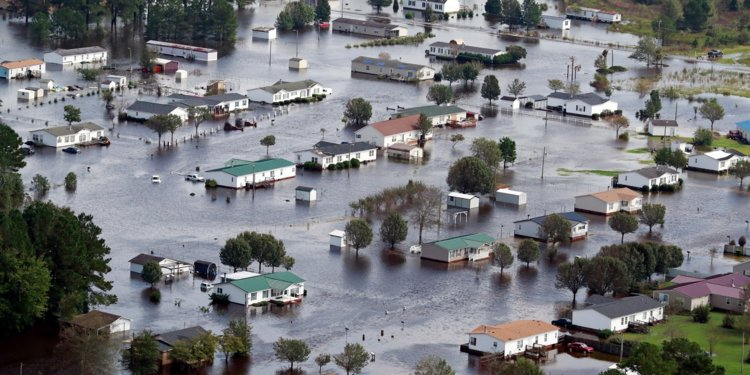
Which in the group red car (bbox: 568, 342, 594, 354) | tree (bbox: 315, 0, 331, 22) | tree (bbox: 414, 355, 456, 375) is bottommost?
red car (bbox: 568, 342, 594, 354)

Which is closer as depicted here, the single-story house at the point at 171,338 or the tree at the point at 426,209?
the single-story house at the point at 171,338

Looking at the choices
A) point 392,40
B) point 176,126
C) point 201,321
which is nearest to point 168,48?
point 392,40

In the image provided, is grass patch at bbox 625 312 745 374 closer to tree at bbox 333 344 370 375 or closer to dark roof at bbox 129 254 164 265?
tree at bbox 333 344 370 375

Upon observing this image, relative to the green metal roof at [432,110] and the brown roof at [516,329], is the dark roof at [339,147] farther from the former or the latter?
the brown roof at [516,329]

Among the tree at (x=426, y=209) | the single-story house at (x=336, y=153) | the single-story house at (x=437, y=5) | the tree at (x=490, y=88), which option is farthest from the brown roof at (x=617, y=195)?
the single-story house at (x=437, y=5)

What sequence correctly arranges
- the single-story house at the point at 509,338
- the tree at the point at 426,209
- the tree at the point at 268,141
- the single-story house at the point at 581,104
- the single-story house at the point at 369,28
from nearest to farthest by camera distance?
the single-story house at the point at 509,338 < the tree at the point at 426,209 < the tree at the point at 268,141 < the single-story house at the point at 581,104 < the single-story house at the point at 369,28

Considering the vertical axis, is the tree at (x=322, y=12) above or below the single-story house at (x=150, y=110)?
above

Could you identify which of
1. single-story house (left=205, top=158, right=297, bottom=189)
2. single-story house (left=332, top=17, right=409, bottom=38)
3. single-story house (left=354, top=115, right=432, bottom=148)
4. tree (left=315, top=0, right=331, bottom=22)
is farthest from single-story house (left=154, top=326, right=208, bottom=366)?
tree (left=315, top=0, right=331, bottom=22)
